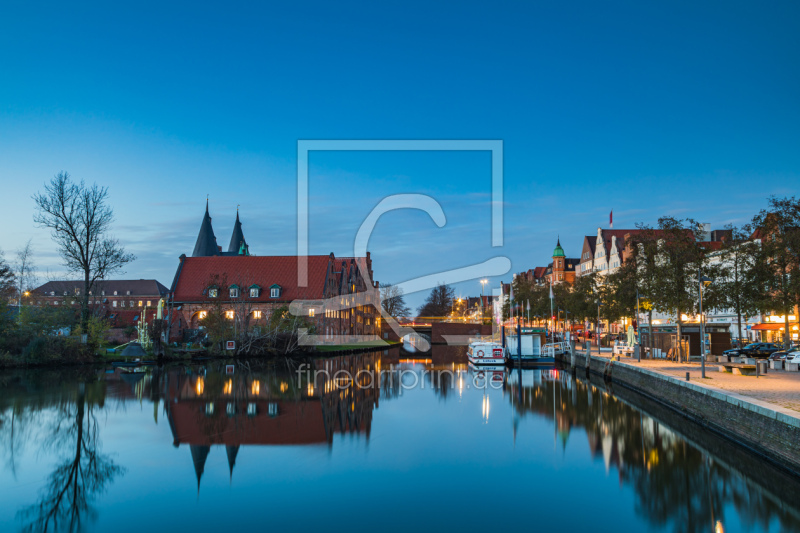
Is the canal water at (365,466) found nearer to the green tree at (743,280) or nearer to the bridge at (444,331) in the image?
the green tree at (743,280)

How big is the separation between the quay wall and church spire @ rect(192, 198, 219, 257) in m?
84.5

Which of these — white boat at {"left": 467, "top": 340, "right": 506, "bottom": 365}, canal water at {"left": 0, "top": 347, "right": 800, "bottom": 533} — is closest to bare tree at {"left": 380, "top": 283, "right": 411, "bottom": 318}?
white boat at {"left": 467, "top": 340, "right": 506, "bottom": 365}

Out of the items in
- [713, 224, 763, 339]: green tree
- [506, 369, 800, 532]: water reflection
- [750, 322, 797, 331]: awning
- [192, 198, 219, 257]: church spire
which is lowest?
[506, 369, 800, 532]: water reflection

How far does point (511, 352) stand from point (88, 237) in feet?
124

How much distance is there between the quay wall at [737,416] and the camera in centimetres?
1456

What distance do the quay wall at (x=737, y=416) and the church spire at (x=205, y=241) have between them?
84545 millimetres

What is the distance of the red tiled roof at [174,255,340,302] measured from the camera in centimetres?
7150

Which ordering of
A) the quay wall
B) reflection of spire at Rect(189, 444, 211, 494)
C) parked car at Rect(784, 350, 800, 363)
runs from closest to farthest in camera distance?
the quay wall
reflection of spire at Rect(189, 444, 211, 494)
parked car at Rect(784, 350, 800, 363)

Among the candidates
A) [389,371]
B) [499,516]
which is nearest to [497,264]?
[389,371]

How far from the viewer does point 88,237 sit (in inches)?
2008

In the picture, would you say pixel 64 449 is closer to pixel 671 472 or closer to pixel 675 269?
pixel 671 472

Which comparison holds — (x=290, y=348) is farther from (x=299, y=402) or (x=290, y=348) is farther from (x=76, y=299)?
(x=299, y=402)

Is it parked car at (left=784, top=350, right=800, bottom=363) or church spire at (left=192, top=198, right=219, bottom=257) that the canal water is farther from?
church spire at (left=192, top=198, right=219, bottom=257)

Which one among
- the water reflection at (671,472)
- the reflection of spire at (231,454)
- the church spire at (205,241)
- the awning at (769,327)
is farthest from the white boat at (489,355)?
the church spire at (205,241)
